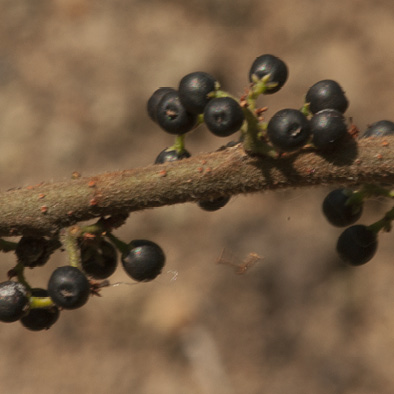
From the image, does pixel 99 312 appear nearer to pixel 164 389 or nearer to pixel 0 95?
pixel 164 389

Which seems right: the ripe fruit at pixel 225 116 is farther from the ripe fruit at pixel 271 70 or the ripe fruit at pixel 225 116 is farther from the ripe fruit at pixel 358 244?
the ripe fruit at pixel 358 244

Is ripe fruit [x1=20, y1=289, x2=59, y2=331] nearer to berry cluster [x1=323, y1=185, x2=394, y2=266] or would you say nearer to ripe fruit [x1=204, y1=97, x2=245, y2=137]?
ripe fruit [x1=204, y1=97, x2=245, y2=137]

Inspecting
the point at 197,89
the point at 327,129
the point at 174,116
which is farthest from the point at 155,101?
the point at 327,129

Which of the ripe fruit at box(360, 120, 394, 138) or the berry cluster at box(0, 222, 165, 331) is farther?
the ripe fruit at box(360, 120, 394, 138)

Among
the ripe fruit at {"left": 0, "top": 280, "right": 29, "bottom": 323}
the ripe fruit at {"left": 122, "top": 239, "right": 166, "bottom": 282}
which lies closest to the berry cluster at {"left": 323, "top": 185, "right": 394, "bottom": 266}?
the ripe fruit at {"left": 122, "top": 239, "right": 166, "bottom": 282}

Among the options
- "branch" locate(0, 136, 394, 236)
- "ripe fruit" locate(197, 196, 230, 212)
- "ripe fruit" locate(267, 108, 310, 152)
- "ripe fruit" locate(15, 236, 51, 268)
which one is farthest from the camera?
"ripe fruit" locate(197, 196, 230, 212)

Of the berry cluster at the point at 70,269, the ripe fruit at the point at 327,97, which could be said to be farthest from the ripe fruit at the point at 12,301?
the ripe fruit at the point at 327,97

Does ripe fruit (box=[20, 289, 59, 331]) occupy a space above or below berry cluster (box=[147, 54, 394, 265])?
below
